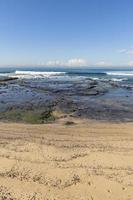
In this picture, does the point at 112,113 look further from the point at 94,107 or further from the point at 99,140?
the point at 99,140

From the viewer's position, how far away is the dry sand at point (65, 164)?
6.43 metres

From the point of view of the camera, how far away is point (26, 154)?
28.1 feet

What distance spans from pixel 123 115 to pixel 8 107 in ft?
24.6

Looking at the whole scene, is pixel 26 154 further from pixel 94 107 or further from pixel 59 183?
pixel 94 107

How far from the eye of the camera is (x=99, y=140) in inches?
414

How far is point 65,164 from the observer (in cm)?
791

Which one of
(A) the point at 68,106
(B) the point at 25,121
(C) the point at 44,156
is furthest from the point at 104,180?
(A) the point at 68,106

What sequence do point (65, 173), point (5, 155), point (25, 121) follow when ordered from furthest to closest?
1. point (25, 121)
2. point (5, 155)
3. point (65, 173)

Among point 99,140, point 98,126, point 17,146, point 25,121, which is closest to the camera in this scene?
point 17,146

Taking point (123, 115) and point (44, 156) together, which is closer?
point (44, 156)

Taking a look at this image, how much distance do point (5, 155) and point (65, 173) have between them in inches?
85.3

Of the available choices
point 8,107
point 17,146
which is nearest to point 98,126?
point 17,146

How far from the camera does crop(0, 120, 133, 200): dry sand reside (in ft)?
21.1

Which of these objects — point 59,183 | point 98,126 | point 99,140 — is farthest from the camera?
point 98,126
